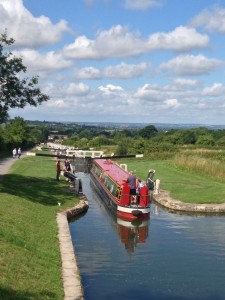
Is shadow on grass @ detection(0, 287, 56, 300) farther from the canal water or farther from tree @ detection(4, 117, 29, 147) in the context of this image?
tree @ detection(4, 117, 29, 147)

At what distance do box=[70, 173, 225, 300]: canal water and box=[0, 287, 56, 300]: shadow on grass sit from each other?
1.84 meters

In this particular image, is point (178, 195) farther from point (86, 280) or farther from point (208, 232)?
point (86, 280)

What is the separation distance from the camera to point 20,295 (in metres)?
8.97

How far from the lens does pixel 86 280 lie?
1218 cm

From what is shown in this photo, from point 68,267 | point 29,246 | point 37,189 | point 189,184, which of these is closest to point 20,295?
point 68,267

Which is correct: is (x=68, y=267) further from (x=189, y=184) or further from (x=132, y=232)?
(x=189, y=184)

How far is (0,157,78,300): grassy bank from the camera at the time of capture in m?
9.54

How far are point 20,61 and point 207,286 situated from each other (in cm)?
1469

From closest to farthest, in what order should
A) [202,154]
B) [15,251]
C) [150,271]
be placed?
[15,251] → [150,271] → [202,154]

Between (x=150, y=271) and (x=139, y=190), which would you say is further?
(x=139, y=190)

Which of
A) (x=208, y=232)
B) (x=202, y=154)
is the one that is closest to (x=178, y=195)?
(x=208, y=232)

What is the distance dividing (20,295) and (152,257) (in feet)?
21.9

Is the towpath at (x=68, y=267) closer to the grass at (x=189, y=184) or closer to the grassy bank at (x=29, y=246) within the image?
the grassy bank at (x=29, y=246)

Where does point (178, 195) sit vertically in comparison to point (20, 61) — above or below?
below
